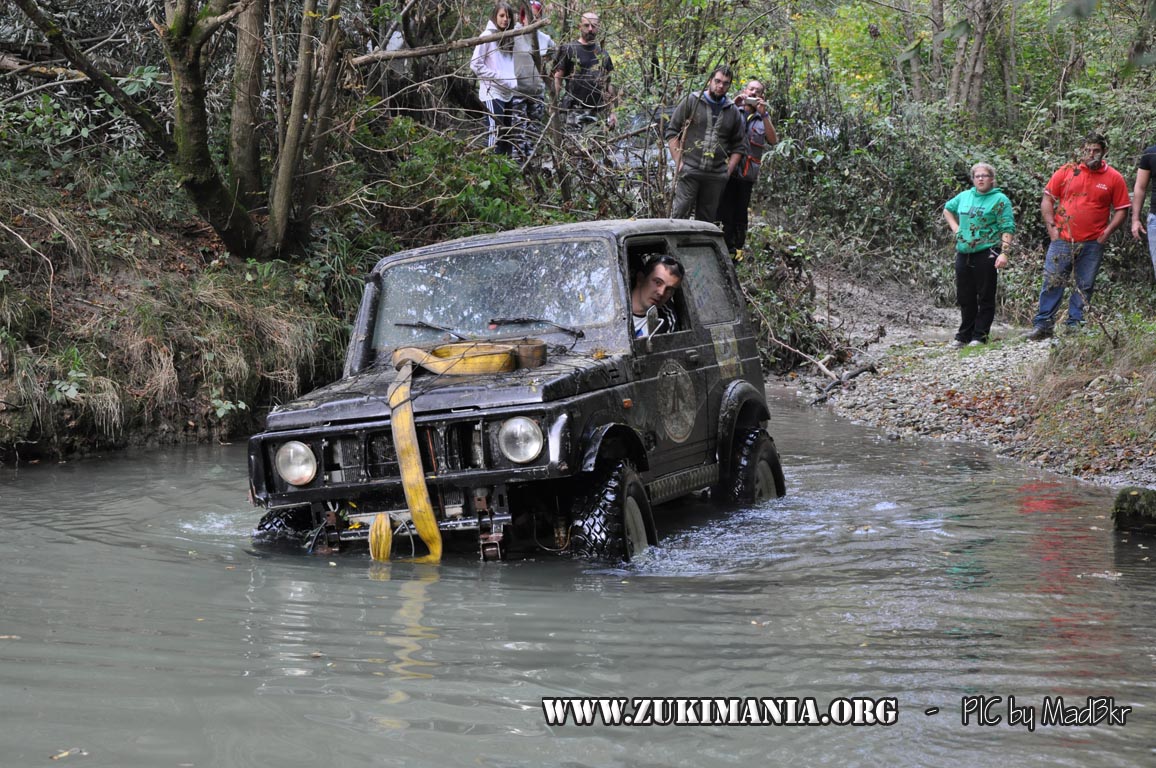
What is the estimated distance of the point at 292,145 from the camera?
Result: 11.7m

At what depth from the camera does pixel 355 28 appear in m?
14.1

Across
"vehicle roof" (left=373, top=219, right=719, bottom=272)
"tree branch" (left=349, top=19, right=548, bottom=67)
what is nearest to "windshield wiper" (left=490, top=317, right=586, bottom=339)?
"vehicle roof" (left=373, top=219, right=719, bottom=272)

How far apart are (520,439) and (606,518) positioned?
59 centimetres

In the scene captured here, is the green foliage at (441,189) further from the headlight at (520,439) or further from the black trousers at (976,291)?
the headlight at (520,439)

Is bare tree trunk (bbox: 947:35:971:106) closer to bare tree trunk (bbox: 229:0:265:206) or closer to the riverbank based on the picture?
the riverbank

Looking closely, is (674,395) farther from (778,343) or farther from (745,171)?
(778,343)

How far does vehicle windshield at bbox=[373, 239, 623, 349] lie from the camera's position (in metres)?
6.70

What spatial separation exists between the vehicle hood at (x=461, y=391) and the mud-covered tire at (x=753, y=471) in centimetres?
155

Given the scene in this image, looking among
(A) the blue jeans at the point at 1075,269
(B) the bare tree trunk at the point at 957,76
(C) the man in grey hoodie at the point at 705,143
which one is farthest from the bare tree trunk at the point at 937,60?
(C) the man in grey hoodie at the point at 705,143

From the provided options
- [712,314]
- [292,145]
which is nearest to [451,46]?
[292,145]

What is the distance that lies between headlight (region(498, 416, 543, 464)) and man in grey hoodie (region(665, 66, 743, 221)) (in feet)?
23.4

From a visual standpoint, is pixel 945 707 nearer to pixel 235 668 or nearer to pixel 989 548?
pixel 235 668

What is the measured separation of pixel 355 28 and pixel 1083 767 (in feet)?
41.3

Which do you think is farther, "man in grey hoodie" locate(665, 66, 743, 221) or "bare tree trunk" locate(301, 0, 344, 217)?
"man in grey hoodie" locate(665, 66, 743, 221)
